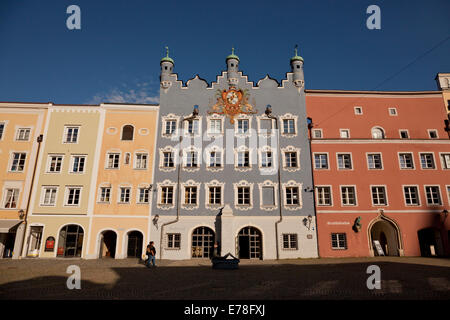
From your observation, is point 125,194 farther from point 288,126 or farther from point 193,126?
point 288,126

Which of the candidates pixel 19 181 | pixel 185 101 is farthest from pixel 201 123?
pixel 19 181

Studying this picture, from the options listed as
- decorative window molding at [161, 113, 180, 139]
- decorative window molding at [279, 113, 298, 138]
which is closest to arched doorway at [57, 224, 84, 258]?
decorative window molding at [161, 113, 180, 139]

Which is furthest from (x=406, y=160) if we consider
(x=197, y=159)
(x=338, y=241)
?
(x=197, y=159)

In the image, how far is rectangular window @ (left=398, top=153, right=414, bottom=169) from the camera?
26.9 meters

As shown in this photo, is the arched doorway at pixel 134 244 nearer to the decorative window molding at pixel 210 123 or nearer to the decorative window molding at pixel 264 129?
the decorative window molding at pixel 210 123

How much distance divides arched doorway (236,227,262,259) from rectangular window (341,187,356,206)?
8617mm

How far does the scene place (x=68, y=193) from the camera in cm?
2633

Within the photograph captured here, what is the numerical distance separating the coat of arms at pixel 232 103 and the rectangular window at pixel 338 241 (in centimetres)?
1412

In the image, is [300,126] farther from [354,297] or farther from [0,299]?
[0,299]

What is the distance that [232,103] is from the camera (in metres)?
28.7

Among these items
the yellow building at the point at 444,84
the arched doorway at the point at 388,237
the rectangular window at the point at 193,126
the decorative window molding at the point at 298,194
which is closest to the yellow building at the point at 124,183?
the rectangular window at the point at 193,126

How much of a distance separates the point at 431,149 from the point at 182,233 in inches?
984

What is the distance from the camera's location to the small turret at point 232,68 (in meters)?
29.1

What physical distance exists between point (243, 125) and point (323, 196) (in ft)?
33.6
